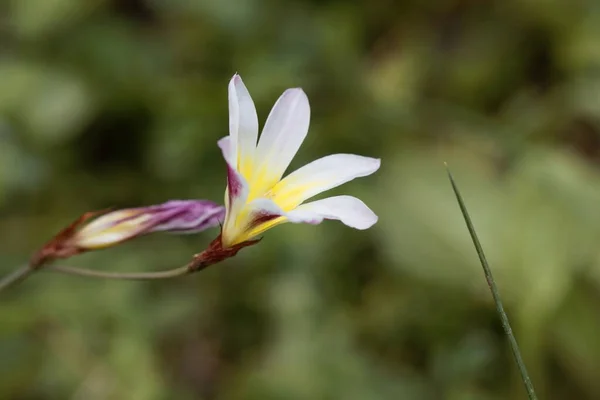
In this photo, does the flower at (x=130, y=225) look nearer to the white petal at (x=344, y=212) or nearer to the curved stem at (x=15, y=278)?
the curved stem at (x=15, y=278)

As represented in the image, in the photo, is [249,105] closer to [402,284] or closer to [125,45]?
[402,284]

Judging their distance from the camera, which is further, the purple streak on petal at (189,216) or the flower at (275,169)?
the purple streak on petal at (189,216)

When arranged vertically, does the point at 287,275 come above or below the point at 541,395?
above

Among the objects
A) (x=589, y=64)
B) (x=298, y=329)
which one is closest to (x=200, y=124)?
(x=298, y=329)

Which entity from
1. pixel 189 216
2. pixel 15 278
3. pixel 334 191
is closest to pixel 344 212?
pixel 189 216

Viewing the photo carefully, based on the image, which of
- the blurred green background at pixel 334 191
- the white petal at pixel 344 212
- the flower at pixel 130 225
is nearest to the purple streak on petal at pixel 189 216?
the flower at pixel 130 225

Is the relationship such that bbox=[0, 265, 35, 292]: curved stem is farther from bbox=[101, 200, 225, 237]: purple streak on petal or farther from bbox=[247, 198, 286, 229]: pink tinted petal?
bbox=[247, 198, 286, 229]: pink tinted petal
